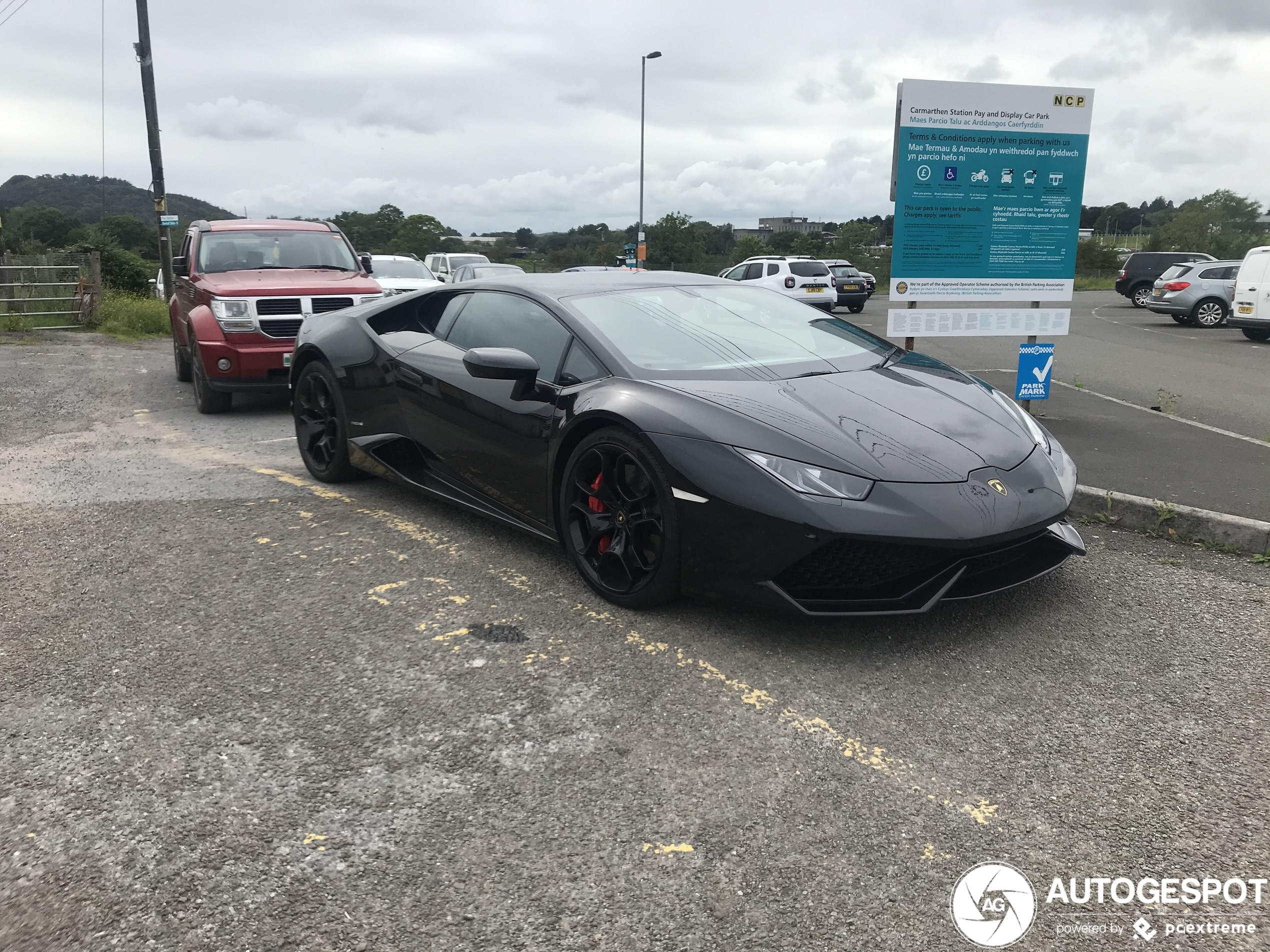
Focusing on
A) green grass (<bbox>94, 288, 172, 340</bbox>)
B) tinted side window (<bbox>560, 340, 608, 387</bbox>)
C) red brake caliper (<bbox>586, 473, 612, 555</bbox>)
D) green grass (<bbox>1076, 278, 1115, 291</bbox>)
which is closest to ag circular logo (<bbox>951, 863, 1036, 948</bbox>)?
red brake caliper (<bbox>586, 473, 612, 555</bbox>)

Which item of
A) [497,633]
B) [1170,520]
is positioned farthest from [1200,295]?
[497,633]

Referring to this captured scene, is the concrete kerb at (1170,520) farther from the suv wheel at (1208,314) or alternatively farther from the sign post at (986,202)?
the suv wheel at (1208,314)

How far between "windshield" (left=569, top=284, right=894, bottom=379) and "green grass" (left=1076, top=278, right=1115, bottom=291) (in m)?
43.7

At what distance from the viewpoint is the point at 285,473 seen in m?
6.14

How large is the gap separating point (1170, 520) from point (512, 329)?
11.1 feet

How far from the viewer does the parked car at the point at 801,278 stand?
2459 centimetres

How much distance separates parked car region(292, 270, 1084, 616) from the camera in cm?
326

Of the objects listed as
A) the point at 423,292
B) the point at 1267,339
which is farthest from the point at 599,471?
the point at 1267,339

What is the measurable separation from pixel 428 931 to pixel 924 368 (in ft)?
11.0

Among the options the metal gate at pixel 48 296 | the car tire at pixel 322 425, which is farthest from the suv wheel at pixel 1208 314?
the metal gate at pixel 48 296

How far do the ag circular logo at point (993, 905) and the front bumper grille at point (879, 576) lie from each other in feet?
3.72

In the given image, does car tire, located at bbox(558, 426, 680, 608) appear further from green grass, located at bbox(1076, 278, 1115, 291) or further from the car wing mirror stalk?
green grass, located at bbox(1076, 278, 1115, 291)

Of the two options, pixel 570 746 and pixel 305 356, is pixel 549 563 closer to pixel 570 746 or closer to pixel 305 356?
pixel 570 746

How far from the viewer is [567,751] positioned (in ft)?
9.03
